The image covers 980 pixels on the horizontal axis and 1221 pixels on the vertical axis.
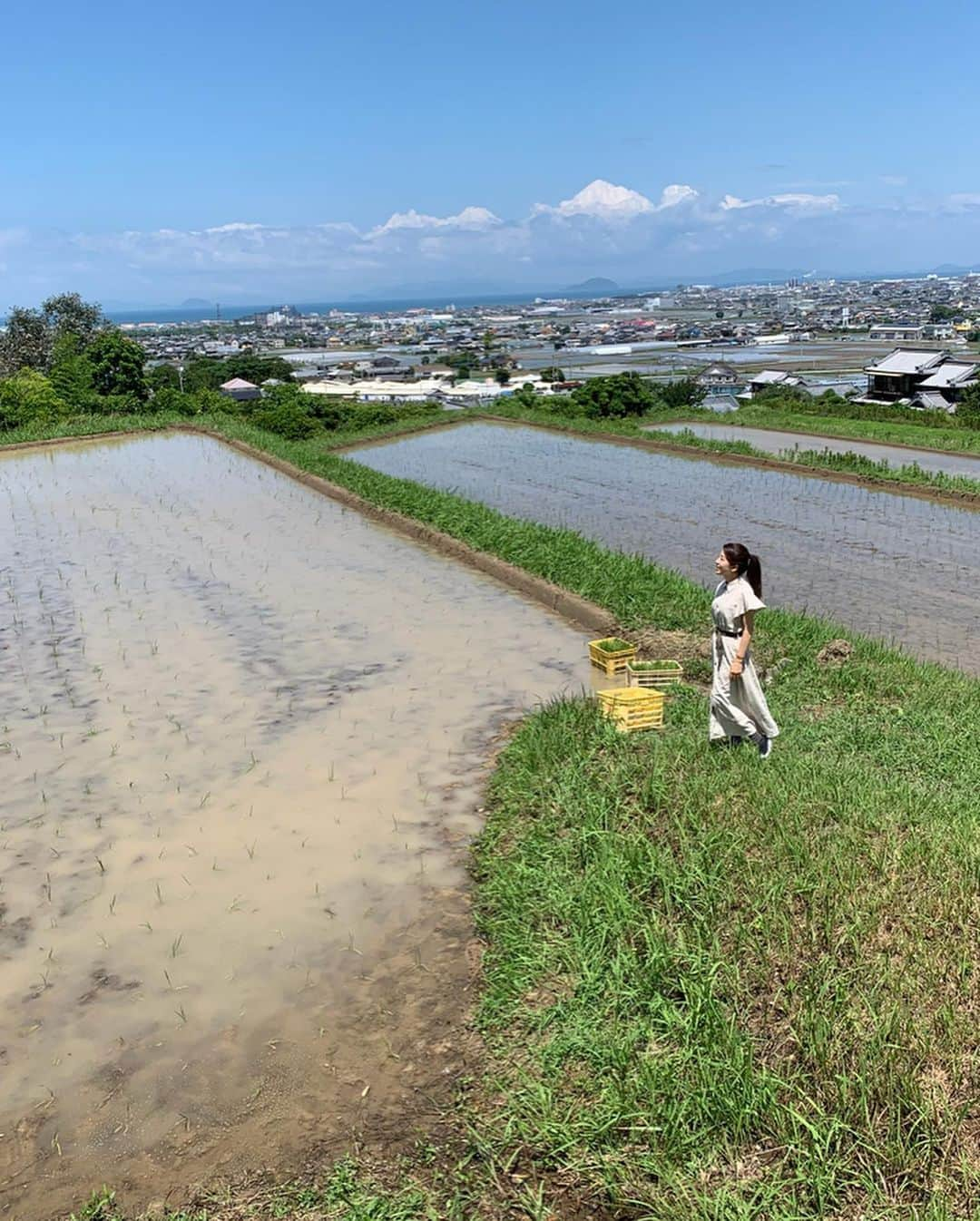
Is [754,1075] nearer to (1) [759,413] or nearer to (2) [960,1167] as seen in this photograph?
(2) [960,1167]

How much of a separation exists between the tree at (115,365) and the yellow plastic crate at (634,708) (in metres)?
30.7

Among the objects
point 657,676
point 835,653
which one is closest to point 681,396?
point 835,653

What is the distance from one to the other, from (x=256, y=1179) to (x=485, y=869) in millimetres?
1726

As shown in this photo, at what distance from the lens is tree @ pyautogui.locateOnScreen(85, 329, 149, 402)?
32.5 metres

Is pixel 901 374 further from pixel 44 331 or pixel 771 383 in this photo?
pixel 44 331

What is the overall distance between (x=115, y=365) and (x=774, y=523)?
27562 mm

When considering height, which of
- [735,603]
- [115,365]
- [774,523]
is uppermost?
[115,365]

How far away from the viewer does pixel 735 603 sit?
4.55m

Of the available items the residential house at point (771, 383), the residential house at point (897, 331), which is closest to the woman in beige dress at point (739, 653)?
the residential house at point (771, 383)

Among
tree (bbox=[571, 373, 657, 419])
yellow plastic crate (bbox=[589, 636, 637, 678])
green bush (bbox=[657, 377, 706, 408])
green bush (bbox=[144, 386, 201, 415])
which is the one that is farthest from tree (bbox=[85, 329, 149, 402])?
yellow plastic crate (bbox=[589, 636, 637, 678])

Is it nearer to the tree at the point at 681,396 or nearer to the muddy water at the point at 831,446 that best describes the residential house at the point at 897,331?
the tree at the point at 681,396

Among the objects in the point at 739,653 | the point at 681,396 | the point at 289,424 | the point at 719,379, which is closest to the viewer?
the point at 739,653

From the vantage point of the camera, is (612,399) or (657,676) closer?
(657,676)

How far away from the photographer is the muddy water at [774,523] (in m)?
8.36
